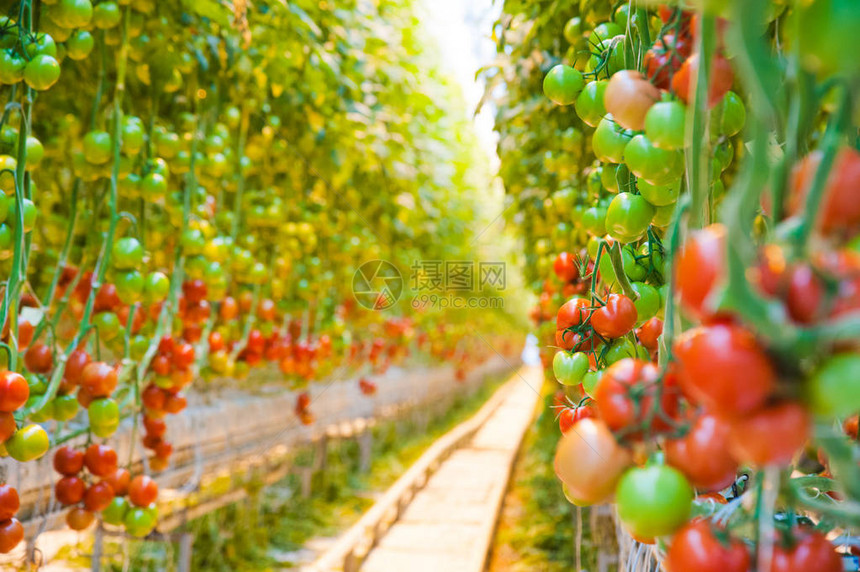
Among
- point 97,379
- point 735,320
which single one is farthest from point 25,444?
point 735,320

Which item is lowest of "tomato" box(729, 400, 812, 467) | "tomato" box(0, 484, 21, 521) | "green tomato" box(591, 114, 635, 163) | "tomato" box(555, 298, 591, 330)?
"tomato" box(0, 484, 21, 521)

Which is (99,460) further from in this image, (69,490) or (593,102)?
(593,102)

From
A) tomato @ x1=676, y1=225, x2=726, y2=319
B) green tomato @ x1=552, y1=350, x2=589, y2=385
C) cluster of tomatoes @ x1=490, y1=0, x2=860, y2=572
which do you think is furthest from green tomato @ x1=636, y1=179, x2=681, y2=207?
tomato @ x1=676, y1=225, x2=726, y2=319

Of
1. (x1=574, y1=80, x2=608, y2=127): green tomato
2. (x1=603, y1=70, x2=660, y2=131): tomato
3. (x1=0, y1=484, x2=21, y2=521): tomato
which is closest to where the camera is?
(x1=603, y1=70, x2=660, y2=131): tomato

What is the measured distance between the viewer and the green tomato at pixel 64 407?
134 centimetres

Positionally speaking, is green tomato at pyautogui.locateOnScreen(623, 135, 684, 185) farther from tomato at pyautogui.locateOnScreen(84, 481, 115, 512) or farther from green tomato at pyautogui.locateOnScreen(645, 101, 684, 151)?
tomato at pyautogui.locateOnScreen(84, 481, 115, 512)

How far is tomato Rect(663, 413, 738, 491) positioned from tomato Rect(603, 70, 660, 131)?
279 mm

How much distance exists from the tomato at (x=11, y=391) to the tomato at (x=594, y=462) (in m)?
0.89

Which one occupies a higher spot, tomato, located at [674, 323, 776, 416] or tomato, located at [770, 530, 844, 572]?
tomato, located at [674, 323, 776, 416]

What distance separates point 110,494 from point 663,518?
134 centimetres

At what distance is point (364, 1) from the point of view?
9.57ft

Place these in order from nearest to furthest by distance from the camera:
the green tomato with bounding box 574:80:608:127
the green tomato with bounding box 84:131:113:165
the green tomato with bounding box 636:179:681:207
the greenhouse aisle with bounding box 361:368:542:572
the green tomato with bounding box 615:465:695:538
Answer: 1. the green tomato with bounding box 615:465:695:538
2. the green tomato with bounding box 636:179:681:207
3. the green tomato with bounding box 574:80:608:127
4. the green tomato with bounding box 84:131:113:165
5. the greenhouse aisle with bounding box 361:368:542:572

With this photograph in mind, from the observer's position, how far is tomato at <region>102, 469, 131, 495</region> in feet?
4.74

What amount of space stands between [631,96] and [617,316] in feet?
0.86
